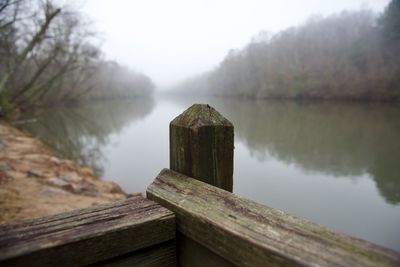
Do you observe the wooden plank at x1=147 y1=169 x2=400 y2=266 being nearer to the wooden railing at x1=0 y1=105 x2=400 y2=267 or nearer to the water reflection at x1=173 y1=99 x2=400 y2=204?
the wooden railing at x1=0 y1=105 x2=400 y2=267

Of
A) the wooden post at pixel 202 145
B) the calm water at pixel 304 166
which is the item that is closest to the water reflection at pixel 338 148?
the calm water at pixel 304 166

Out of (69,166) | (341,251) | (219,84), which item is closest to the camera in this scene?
(341,251)

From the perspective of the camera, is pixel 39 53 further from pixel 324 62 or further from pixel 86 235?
pixel 324 62

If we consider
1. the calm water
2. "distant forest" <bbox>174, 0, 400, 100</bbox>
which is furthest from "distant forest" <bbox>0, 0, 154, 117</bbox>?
"distant forest" <bbox>174, 0, 400, 100</bbox>

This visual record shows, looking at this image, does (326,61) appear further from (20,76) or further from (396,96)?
(20,76)

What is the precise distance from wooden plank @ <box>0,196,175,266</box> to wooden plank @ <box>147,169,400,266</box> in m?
0.09

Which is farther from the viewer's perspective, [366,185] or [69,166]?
[366,185]

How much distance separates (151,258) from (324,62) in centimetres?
6042

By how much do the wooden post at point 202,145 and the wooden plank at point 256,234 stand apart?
0.08 metres

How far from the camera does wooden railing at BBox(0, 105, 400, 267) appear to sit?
65 cm

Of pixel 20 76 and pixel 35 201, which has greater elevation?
pixel 20 76

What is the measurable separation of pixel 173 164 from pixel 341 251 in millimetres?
697

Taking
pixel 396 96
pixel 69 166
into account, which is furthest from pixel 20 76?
pixel 396 96

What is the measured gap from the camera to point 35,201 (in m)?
4.71
